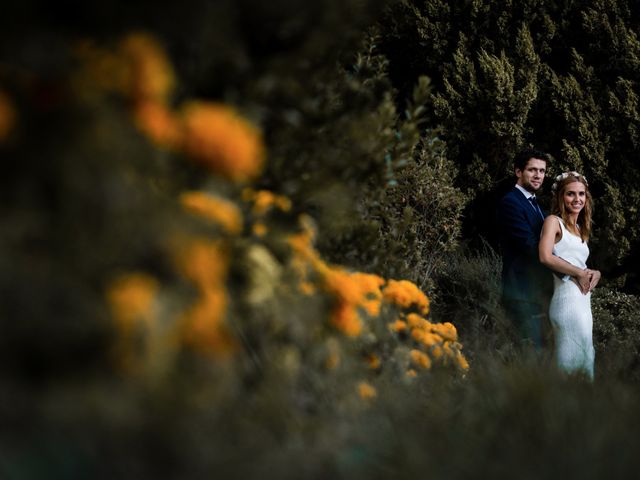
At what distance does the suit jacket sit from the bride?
10cm

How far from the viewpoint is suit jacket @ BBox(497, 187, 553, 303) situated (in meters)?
4.46

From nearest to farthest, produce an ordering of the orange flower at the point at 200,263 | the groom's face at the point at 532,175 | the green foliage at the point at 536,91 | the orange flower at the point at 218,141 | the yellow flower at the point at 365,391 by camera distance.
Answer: the orange flower at the point at 200,263 → the orange flower at the point at 218,141 → the yellow flower at the point at 365,391 → the groom's face at the point at 532,175 → the green foliage at the point at 536,91

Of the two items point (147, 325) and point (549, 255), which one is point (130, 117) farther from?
point (549, 255)

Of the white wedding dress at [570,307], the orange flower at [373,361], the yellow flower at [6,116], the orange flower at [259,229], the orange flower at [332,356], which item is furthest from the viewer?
the white wedding dress at [570,307]

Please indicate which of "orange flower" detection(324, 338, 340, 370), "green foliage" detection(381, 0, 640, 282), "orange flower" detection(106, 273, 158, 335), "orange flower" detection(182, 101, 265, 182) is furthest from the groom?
"green foliage" detection(381, 0, 640, 282)

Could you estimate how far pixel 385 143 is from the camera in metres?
2.55

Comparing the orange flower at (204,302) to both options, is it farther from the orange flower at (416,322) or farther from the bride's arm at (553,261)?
the bride's arm at (553,261)

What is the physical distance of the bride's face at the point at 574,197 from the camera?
4.43 m

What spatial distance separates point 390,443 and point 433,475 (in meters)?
0.23

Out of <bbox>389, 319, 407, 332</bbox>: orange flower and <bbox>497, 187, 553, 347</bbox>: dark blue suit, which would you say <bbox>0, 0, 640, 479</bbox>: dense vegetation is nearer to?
<bbox>389, 319, 407, 332</bbox>: orange flower

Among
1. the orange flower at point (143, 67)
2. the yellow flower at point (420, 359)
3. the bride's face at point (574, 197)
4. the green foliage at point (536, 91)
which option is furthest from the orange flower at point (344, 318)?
the green foliage at point (536, 91)

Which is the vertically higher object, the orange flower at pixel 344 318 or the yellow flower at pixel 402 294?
the yellow flower at pixel 402 294

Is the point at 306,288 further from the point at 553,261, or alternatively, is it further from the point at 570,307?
the point at 570,307

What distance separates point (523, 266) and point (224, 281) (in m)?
3.24
